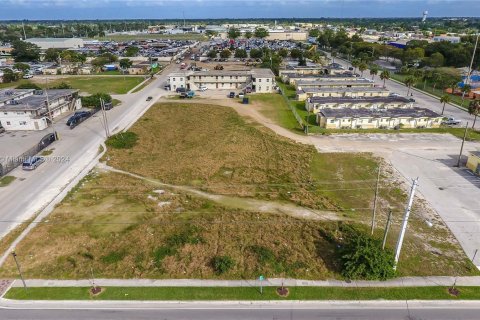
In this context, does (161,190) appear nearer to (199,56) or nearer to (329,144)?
(329,144)

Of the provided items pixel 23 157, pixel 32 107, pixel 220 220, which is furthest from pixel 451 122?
pixel 32 107

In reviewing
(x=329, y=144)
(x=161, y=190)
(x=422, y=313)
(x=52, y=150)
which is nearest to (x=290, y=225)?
(x=422, y=313)

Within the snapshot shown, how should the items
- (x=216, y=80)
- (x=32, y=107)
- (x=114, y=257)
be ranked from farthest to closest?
(x=216, y=80), (x=32, y=107), (x=114, y=257)

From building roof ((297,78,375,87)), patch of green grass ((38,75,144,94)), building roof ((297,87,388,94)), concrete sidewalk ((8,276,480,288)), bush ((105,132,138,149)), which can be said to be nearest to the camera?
concrete sidewalk ((8,276,480,288))

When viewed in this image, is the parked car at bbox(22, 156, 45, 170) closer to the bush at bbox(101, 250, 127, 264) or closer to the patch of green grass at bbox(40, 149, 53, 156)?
the patch of green grass at bbox(40, 149, 53, 156)

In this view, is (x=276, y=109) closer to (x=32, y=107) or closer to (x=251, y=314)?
(x=32, y=107)

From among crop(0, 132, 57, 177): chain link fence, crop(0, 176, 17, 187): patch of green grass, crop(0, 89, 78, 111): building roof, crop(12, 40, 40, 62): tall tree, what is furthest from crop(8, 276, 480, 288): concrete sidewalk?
crop(12, 40, 40, 62): tall tree
